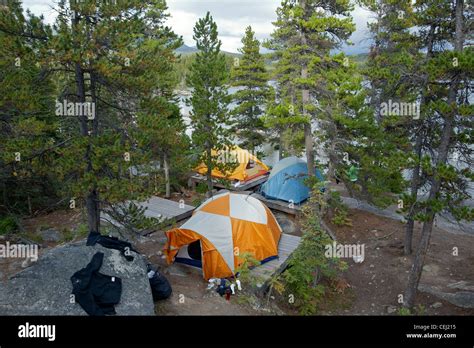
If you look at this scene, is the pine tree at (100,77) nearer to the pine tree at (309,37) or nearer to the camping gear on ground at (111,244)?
the camping gear on ground at (111,244)

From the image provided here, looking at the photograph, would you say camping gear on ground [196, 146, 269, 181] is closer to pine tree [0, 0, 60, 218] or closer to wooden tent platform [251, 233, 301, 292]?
wooden tent platform [251, 233, 301, 292]

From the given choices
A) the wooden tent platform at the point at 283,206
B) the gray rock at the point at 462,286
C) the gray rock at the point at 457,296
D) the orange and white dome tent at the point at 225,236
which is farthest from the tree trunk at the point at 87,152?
the gray rock at the point at 462,286

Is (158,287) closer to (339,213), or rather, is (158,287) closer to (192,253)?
(192,253)

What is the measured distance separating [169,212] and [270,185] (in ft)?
20.2

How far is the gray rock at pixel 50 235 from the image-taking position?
15288 millimetres

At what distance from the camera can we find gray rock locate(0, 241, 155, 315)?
7.41m

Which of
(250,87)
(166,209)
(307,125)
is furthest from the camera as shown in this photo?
(250,87)

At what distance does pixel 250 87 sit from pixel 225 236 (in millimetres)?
14850

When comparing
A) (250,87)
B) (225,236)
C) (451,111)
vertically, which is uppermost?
(250,87)

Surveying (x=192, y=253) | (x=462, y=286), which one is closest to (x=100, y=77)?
(x=192, y=253)

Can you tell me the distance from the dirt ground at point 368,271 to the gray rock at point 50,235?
20.6 inches

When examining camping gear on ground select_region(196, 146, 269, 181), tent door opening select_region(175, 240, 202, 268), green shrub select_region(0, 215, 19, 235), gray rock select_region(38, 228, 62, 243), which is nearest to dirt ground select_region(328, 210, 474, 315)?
tent door opening select_region(175, 240, 202, 268)

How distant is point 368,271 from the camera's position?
14672 mm

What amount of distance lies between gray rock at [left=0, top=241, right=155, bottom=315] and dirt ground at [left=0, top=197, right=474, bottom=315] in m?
1.15
